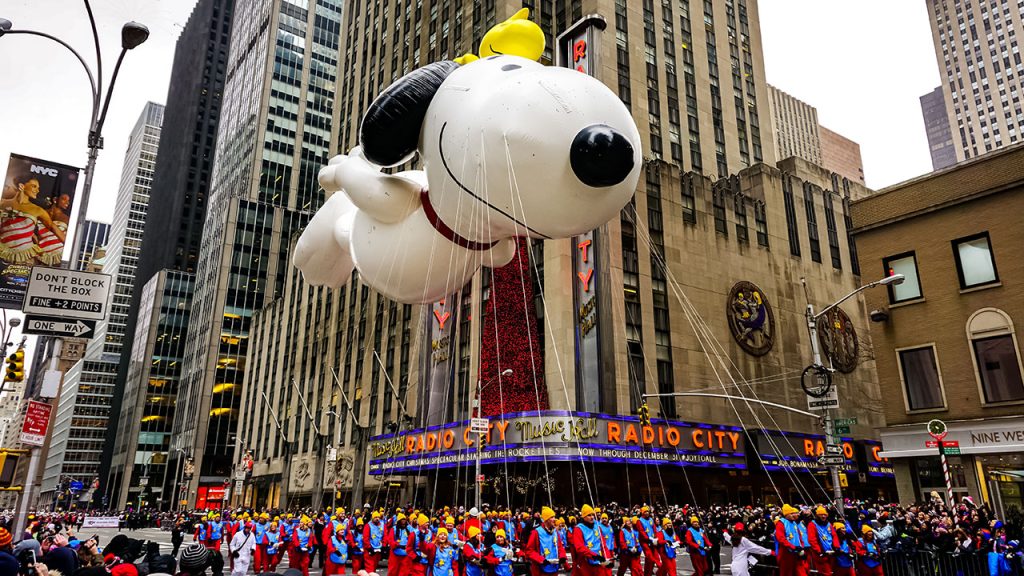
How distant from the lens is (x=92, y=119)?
11.0 meters

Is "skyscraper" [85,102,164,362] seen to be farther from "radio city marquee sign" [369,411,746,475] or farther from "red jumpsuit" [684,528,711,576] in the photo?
"red jumpsuit" [684,528,711,576]

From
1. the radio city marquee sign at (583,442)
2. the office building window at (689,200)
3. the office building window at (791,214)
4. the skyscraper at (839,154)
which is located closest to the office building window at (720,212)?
the office building window at (689,200)

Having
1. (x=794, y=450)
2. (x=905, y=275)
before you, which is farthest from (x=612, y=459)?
(x=905, y=275)

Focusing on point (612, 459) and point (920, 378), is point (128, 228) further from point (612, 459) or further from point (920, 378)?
point (920, 378)

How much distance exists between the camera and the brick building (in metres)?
20.2

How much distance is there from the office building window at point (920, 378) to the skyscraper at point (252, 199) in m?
70.6

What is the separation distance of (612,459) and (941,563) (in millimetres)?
19394

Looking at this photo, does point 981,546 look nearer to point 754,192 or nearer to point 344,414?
point 754,192

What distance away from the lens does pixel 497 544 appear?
11453 millimetres

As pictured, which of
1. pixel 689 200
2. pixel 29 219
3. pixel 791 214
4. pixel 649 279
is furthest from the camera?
pixel 791 214

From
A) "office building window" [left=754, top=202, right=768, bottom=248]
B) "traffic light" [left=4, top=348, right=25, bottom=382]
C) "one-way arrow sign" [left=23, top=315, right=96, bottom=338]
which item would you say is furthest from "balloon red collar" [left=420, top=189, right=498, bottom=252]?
"office building window" [left=754, top=202, right=768, bottom=248]

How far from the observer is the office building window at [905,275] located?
73.6ft

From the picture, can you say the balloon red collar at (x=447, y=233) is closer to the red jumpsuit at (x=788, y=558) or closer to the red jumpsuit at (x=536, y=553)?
the red jumpsuit at (x=536, y=553)

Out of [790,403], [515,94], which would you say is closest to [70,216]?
[515,94]
